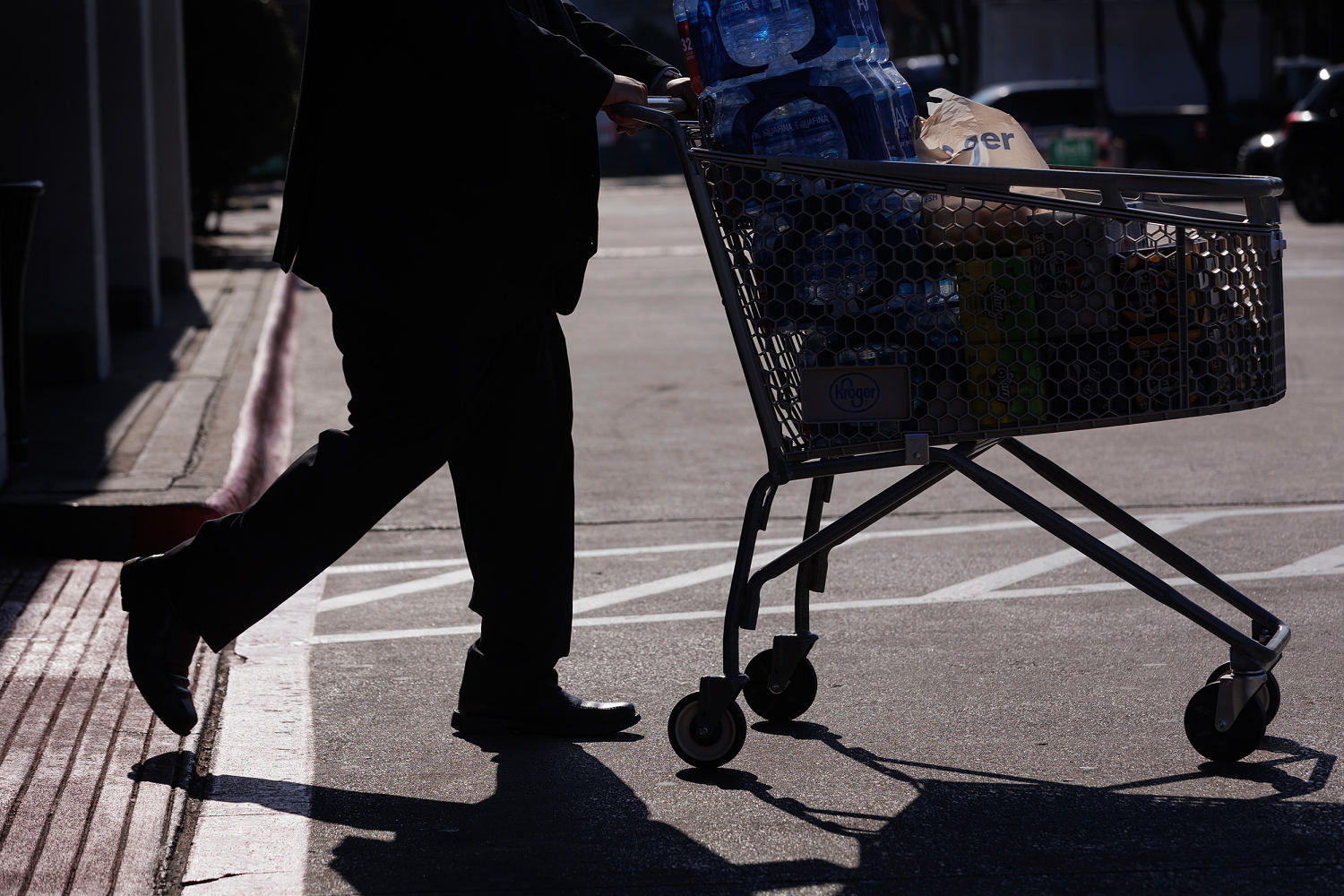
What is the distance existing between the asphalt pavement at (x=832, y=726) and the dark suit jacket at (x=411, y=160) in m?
1.07

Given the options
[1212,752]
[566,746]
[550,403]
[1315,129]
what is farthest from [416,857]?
[1315,129]

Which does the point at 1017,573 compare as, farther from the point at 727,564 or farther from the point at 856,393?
the point at 856,393

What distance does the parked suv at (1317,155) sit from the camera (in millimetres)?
23625

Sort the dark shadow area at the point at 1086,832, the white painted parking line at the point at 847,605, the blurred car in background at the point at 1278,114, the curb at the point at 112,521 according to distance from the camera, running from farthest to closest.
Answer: the blurred car in background at the point at 1278,114 → the curb at the point at 112,521 → the white painted parking line at the point at 847,605 → the dark shadow area at the point at 1086,832

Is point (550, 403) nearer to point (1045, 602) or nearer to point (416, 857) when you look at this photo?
point (416, 857)

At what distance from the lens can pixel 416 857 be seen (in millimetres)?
3410

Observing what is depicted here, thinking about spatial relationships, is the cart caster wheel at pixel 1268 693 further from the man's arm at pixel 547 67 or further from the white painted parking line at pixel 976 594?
the man's arm at pixel 547 67

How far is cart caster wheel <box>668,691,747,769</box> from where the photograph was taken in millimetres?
3820

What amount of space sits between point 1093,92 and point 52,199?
25029mm

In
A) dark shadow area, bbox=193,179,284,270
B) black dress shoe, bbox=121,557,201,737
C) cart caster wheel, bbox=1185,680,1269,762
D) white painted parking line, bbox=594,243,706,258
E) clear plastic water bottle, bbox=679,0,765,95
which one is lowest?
white painted parking line, bbox=594,243,706,258

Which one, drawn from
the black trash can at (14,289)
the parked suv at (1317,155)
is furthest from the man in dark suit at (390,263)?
the parked suv at (1317,155)

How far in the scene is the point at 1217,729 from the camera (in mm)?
3820

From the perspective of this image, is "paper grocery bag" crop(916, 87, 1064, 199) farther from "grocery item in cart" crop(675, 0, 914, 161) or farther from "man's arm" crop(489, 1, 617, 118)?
"man's arm" crop(489, 1, 617, 118)

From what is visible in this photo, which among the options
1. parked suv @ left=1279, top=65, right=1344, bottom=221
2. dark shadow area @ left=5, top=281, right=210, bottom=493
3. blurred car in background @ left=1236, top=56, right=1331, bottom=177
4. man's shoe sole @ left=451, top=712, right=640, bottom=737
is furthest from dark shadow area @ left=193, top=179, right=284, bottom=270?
blurred car in background @ left=1236, top=56, right=1331, bottom=177
